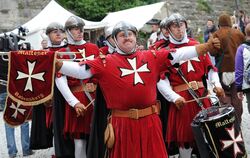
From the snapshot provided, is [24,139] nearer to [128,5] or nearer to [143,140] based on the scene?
[143,140]

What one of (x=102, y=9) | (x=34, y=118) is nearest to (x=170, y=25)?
(x=34, y=118)

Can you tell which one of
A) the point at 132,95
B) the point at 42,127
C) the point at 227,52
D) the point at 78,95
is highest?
the point at 227,52

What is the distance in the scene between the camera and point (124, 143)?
14.2 feet

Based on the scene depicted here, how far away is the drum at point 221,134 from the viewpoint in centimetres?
455

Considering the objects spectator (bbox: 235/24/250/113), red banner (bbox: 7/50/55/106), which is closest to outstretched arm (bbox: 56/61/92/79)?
red banner (bbox: 7/50/55/106)

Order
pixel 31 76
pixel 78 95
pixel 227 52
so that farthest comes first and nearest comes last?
1. pixel 227 52
2. pixel 78 95
3. pixel 31 76

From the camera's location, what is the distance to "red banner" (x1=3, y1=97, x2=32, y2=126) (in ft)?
18.4

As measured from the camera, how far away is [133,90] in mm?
4203

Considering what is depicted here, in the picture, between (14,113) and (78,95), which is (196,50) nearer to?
(78,95)

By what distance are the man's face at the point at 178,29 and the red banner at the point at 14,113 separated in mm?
1920

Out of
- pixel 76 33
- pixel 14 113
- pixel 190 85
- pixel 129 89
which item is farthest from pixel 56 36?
pixel 129 89

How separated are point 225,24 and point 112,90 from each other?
3.77m

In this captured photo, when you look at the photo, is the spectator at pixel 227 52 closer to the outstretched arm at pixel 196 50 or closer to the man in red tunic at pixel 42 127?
the man in red tunic at pixel 42 127

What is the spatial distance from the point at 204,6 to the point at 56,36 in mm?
18123
